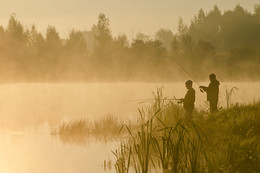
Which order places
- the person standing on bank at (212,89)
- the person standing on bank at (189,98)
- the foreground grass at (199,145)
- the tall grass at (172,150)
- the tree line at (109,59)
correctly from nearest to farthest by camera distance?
1. the tall grass at (172,150)
2. the foreground grass at (199,145)
3. the person standing on bank at (189,98)
4. the person standing on bank at (212,89)
5. the tree line at (109,59)

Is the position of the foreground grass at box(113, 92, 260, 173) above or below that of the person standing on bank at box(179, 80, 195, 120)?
below

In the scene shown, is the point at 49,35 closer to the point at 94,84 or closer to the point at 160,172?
the point at 94,84

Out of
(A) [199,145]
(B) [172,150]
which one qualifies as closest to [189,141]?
(A) [199,145]

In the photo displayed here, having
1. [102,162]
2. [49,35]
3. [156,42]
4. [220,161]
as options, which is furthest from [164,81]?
[220,161]

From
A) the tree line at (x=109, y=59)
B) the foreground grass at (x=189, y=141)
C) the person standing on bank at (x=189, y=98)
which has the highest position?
the tree line at (x=109, y=59)

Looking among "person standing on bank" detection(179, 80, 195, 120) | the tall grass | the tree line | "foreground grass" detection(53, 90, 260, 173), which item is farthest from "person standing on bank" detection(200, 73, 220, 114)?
the tree line

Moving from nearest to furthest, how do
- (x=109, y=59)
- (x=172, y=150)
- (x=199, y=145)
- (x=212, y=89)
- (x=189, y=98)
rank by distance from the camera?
(x=172, y=150) < (x=199, y=145) < (x=189, y=98) < (x=212, y=89) < (x=109, y=59)

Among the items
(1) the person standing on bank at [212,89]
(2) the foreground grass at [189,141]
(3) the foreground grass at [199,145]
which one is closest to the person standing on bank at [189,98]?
(2) the foreground grass at [189,141]

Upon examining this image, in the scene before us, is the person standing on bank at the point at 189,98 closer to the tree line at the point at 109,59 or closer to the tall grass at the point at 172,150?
the tall grass at the point at 172,150

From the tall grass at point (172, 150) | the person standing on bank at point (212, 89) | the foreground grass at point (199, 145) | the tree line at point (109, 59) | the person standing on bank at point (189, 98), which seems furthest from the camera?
the tree line at point (109, 59)

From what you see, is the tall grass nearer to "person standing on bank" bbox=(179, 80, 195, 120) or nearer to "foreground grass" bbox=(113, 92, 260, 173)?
"foreground grass" bbox=(113, 92, 260, 173)

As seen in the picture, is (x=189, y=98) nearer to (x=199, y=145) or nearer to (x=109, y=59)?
(x=199, y=145)

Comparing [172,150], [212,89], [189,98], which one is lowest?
[172,150]

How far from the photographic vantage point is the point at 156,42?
223 ft
